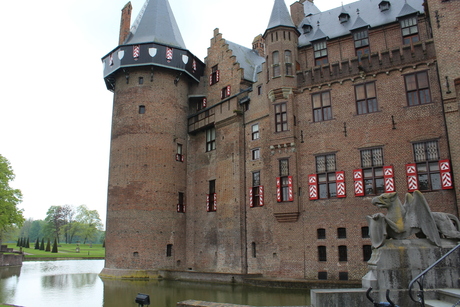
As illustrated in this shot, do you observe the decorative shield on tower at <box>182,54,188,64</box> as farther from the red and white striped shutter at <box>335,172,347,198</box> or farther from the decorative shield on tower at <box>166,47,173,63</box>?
the red and white striped shutter at <box>335,172,347,198</box>

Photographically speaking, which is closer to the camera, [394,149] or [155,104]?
[394,149]

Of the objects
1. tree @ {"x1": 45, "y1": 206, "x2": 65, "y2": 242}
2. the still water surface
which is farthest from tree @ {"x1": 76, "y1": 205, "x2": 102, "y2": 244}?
the still water surface

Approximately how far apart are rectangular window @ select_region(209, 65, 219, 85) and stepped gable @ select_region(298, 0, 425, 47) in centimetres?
797

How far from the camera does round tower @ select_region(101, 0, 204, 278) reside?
29.8 meters

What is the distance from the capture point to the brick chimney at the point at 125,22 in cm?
3662

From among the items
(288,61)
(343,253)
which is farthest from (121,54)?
(343,253)

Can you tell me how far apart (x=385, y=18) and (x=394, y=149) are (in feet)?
29.4

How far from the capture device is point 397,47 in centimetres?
2217

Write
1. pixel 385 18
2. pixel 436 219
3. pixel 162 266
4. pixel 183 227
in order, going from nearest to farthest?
pixel 436 219 < pixel 385 18 < pixel 162 266 < pixel 183 227

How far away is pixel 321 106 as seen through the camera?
2452 centimetres

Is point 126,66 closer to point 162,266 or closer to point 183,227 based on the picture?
point 183,227

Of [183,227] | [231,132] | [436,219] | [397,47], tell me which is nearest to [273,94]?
[231,132]

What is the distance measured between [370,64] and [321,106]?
373 cm

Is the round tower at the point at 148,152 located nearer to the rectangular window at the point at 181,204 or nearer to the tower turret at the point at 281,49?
the rectangular window at the point at 181,204
